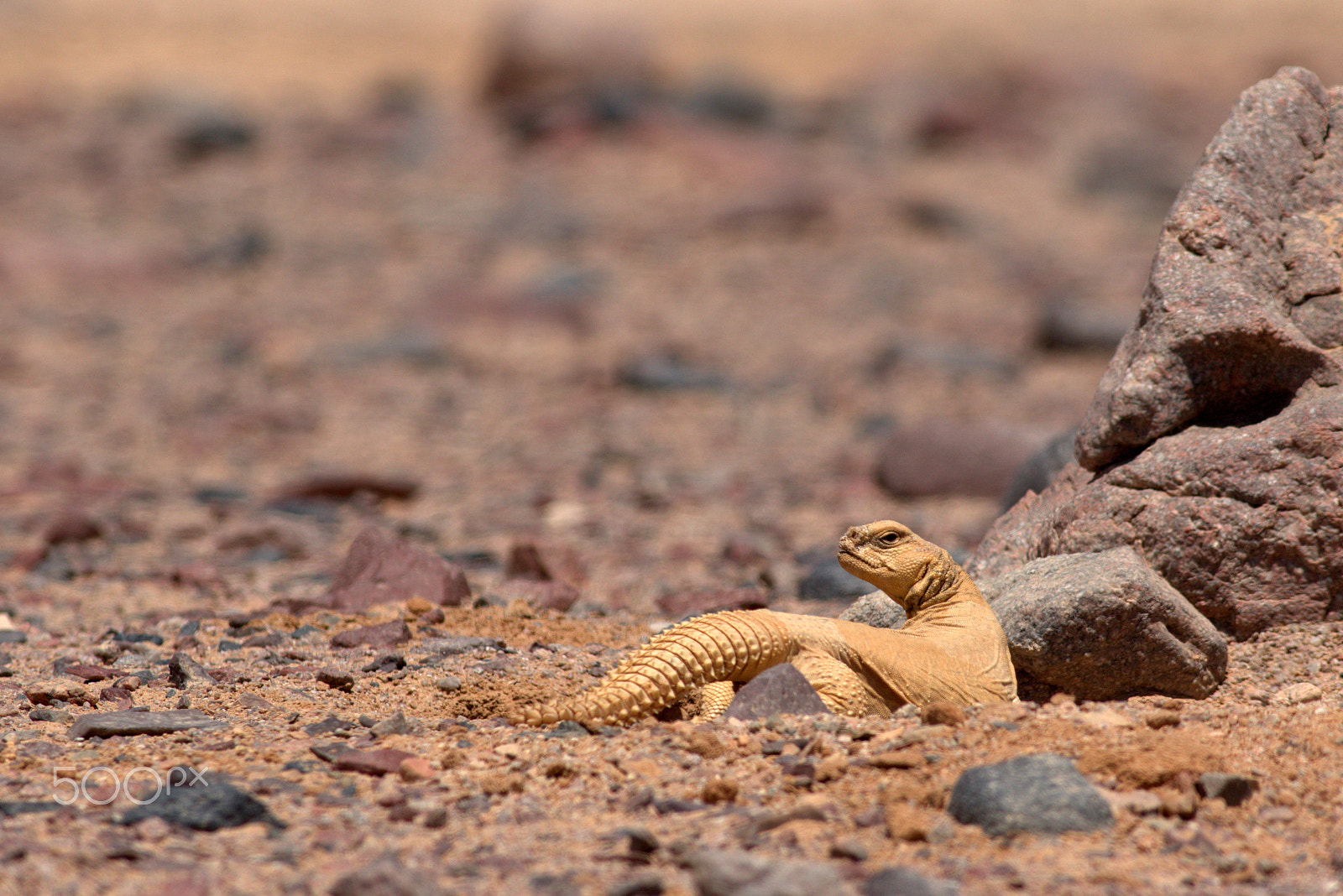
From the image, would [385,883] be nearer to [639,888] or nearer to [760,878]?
[639,888]

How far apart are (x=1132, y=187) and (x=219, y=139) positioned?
512 inches

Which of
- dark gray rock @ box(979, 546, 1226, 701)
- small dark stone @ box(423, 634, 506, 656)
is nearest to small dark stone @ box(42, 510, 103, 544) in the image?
small dark stone @ box(423, 634, 506, 656)

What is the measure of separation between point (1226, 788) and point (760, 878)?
1.40 m

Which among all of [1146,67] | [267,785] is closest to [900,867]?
[267,785]

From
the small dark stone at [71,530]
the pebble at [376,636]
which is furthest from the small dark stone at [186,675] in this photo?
the small dark stone at [71,530]

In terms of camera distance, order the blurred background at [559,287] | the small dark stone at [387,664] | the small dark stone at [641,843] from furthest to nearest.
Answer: the blurred background at [559,287]
the small dark stone at [387,664]
the small dark stone at [641,843]

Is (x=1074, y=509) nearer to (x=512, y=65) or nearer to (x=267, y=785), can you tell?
(x=267, y=785)

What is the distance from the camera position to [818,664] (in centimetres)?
445

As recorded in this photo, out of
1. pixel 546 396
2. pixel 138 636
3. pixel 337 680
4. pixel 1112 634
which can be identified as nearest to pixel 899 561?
pixel 1112 634

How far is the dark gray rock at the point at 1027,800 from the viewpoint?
3467mm

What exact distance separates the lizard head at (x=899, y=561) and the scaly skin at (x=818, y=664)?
0.16 m

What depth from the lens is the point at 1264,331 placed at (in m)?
4.86

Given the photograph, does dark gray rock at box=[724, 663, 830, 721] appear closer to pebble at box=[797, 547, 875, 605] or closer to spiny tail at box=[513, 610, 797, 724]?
spiny tail at box=[513, 610, 797, 724]

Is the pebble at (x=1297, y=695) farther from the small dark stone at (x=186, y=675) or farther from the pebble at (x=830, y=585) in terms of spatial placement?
the small dark stone at (x=186, y=675)
